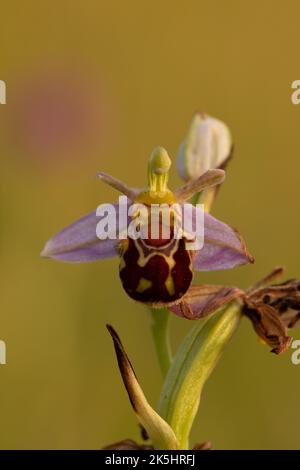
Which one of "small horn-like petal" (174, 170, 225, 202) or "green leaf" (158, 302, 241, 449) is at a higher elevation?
"small horn-like petal" (174, 170, 225, 202)

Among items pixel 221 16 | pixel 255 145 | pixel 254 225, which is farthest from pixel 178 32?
pixel 254 225

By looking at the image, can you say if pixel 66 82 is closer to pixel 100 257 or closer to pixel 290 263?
pixel 290 263

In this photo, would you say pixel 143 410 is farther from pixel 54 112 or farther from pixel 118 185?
pixel 54 112

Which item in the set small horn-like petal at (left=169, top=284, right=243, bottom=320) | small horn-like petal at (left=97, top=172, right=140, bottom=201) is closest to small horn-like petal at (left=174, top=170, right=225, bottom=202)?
small horn-like petal at (left=97, top=172, right=140, bottom=201)

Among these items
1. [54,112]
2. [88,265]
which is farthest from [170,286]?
[88,265]

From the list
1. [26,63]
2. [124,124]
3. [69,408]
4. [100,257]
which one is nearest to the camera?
[100,257]

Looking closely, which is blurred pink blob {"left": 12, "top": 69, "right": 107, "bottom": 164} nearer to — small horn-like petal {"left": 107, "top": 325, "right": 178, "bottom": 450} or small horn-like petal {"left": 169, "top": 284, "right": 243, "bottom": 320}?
small horn-like petal {"left": 169, "top": 284, "right": 243, "bottom": 320}

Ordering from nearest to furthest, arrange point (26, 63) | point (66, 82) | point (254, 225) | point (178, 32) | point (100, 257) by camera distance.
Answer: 1. point (100, 257)
2. point (66, 82)
3. point (26, 63)
4. point (254, 225)
5. point (178, 32)
